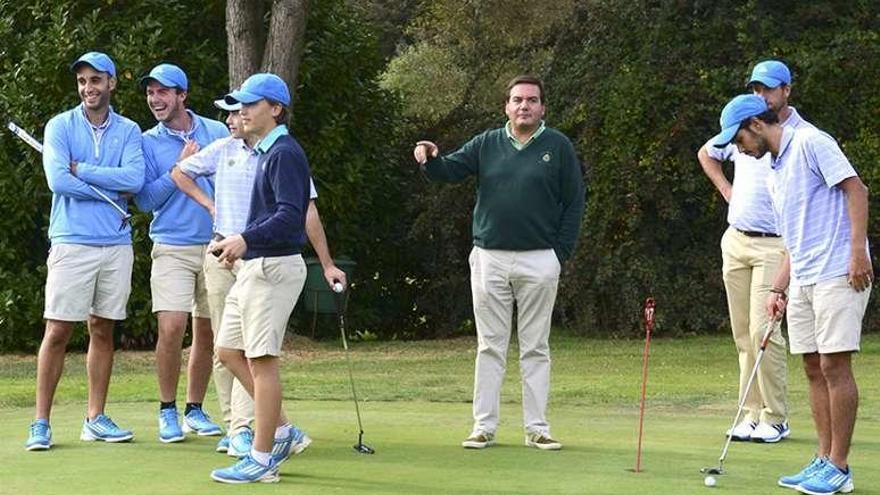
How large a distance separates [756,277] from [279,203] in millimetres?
3453

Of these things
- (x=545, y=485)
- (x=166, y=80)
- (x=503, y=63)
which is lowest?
(x=545, y=485)

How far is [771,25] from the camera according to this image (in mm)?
18828

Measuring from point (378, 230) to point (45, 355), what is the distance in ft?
37.6

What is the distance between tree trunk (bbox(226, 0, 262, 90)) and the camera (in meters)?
17.3

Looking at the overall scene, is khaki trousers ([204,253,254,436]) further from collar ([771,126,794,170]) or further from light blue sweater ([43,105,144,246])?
collar ([771,126,794,170])

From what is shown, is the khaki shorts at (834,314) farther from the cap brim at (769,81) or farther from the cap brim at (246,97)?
the cap brim at (246,97)

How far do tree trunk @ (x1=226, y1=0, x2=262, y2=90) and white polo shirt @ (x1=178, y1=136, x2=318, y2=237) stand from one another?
8.73 metres

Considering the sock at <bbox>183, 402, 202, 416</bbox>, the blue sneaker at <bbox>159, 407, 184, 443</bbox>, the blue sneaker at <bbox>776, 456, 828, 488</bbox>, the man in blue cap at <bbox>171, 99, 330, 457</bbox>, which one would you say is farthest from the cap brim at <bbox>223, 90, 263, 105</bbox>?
the blue sneaker at <bbox>776, 456, 828, 488</bbox>

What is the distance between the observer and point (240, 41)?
1728 centimetres

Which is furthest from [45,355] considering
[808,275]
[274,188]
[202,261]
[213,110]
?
[213,110]

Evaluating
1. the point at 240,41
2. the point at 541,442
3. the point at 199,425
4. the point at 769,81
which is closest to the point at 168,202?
the point at 199,425

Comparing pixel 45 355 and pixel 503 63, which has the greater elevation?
pixel 503 63

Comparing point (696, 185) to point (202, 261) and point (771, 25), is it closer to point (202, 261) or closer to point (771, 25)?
point (771, 25)

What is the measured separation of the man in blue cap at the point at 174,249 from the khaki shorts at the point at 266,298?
157 centimetres
